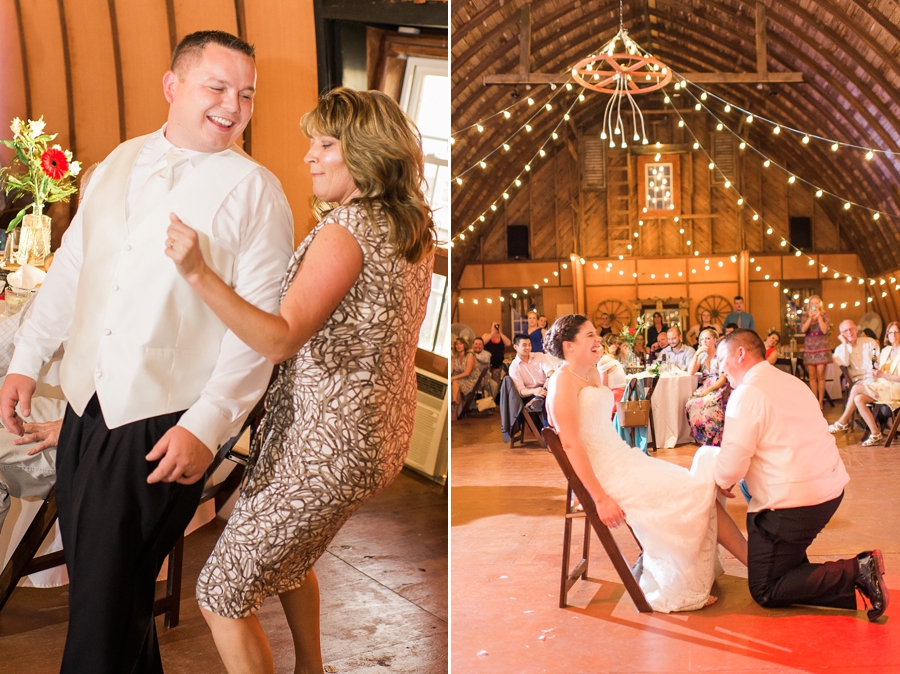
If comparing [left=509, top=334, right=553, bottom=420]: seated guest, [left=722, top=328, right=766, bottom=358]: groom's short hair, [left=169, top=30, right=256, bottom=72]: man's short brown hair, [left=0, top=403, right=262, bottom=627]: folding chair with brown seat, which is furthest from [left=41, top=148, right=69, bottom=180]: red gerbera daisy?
[left=509, top=334, right=553, bottom=420]: seated guest

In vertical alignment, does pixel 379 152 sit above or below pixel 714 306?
above

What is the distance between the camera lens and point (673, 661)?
2.46 meters

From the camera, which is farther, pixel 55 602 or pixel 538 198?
pixel 538 198

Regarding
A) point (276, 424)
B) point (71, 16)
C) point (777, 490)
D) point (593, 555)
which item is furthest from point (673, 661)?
point (71, 16)

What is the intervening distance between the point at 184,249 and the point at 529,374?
5.59 meters

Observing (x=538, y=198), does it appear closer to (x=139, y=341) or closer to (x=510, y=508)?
(x=510, y=508)

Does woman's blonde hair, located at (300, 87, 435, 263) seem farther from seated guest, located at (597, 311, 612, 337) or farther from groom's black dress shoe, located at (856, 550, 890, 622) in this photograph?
seated guest, located at (597, 311, 612, 337)

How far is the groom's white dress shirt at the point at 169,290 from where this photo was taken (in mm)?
1400

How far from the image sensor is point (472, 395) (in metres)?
8.18

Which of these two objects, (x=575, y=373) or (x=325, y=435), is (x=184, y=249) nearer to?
Answer: (x=325, y=435)

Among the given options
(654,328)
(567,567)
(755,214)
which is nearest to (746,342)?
(567,567)

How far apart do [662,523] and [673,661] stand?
482 mm

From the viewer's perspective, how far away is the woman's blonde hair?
1394 millimetres

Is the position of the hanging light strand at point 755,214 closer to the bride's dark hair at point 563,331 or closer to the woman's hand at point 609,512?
the bride's dark hair at point 563,331
